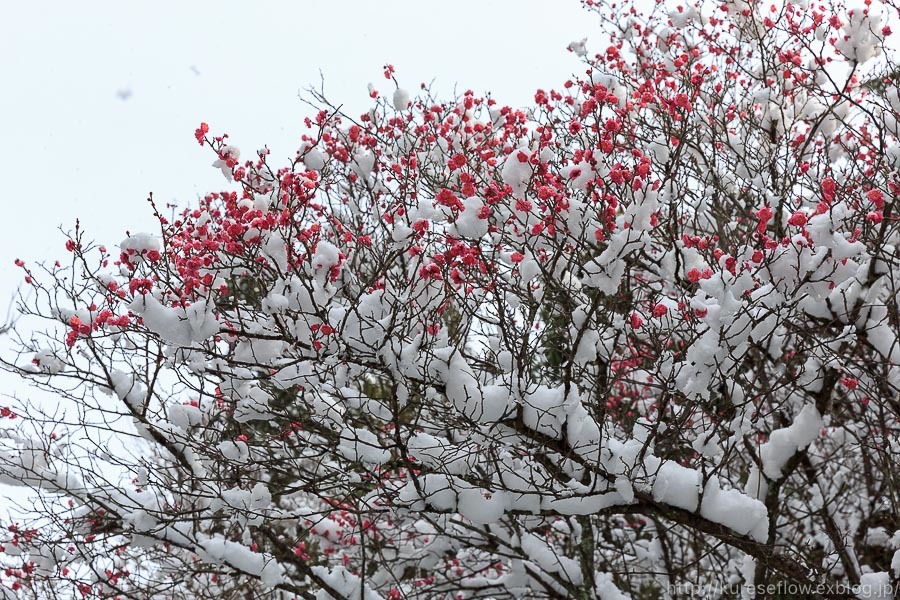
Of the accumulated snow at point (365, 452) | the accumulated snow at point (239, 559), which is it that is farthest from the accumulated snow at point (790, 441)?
the accumulated snow at point (239, 559)

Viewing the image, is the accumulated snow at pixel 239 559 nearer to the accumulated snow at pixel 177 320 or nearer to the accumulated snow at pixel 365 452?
the accumulated snow at pixel 365 452

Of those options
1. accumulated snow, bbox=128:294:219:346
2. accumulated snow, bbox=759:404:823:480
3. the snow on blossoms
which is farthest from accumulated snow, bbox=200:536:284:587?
accumulated snow, bbox=759:404:823:480

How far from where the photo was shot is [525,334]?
11.8 ft

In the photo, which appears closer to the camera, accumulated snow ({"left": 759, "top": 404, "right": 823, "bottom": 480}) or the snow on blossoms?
the snow on blossoms

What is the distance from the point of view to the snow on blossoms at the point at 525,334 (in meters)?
3.68

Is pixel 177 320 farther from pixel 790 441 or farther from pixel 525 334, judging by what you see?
pixel 790 441

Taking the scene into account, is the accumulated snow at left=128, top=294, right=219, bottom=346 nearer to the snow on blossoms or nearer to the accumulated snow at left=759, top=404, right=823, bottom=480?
the snow on blossoms

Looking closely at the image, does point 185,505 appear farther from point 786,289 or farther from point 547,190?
point 786,289

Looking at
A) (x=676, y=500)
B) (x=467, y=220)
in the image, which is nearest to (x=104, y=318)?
(x=467, y=220)

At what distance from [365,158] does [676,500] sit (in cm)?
482

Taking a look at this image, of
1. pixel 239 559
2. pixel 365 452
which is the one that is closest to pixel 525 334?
pixel 365 452

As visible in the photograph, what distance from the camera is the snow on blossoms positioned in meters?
3.68

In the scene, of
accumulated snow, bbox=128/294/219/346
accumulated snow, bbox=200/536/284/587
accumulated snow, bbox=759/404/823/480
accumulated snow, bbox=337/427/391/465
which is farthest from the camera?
accumulated snow, bbox=200/536/284/587

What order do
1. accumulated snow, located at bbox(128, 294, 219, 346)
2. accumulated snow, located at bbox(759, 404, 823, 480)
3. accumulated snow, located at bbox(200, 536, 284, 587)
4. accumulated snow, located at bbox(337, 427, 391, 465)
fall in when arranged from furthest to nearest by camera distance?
accumulated snow, located at bbox(200, 536, 284, 587) → accumulated snow, located at bbox(759, 404, 823, 480) → accumulated snow, located at bbox(337, 427, 391, 465) → accumulated snow, located at bbox(128, 294, 219, 346)
